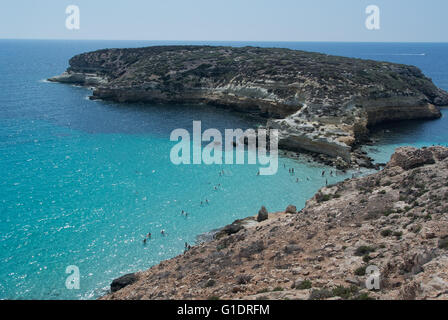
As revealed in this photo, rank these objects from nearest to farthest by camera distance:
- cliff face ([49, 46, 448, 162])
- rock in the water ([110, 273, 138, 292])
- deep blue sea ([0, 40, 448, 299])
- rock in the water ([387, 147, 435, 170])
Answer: rock in the water ([110, 273, 138, 292])
rock in the water ([387, 147, 435, 170])
deep blue sea ([0, 40, 448, 299])
cliff face ([49, 46, 448, 162])

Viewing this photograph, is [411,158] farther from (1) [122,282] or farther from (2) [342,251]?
(1) [122,282]

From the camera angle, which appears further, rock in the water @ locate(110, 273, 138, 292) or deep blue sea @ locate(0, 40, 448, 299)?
deep blue sea @ locate(0, 40, 448, 299)

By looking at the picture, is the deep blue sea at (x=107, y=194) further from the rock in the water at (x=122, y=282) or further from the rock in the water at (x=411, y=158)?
the rock in the water at (x=411, y=158)

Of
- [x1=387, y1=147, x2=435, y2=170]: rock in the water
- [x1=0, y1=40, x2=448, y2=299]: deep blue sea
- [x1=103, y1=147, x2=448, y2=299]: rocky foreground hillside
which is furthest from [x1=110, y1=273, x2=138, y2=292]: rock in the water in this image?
[x1=387, y1=147, x2=435, y2=170]: rock in the water

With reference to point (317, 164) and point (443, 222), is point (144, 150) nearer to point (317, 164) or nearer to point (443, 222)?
point (317, 164)

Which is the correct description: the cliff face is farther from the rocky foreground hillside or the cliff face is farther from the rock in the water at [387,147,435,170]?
the rocky foreground hillside

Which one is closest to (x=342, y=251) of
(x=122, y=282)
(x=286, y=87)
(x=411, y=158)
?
(x=411, y=158)
